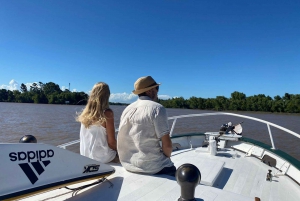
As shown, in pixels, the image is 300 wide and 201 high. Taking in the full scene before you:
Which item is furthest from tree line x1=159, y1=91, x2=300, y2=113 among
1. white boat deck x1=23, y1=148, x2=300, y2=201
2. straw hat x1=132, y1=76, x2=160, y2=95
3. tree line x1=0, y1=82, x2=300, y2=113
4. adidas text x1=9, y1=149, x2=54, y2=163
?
adidas text x1=9, y1=149, x2=54, y2=163

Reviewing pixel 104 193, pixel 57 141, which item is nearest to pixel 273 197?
pixel 104 193

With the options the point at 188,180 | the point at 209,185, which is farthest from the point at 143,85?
the point at 209,185

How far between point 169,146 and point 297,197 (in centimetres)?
179

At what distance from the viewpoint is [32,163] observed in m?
1.47

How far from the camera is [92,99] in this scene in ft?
7.82

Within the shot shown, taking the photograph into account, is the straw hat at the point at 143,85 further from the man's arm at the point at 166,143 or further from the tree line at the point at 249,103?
the tree line at the point at 249,103

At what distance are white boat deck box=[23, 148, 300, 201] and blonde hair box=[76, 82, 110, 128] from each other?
1.84 ft

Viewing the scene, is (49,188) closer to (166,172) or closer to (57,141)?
(166,172)

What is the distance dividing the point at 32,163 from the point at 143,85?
116cm

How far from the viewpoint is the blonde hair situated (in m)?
2.31

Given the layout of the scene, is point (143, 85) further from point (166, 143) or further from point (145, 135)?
point (166, 143)

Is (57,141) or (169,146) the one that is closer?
(169,146)

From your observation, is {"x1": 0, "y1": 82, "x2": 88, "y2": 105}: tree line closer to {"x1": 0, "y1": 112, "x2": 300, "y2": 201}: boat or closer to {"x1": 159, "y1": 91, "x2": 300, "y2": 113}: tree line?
{"x1": 159, "y1": 91, "x2": 300, "y2": 113}: tree line

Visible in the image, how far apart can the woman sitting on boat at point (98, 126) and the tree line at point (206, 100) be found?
37430 mm
